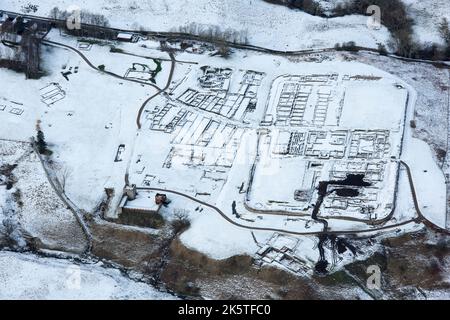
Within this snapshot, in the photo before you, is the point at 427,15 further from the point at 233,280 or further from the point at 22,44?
the point at 22,44

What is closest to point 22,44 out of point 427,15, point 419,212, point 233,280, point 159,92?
point 159,92

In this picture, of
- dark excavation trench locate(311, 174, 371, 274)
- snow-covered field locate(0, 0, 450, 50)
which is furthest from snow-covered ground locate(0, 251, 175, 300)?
snow-covered field locate(0, 0, 450, 50)

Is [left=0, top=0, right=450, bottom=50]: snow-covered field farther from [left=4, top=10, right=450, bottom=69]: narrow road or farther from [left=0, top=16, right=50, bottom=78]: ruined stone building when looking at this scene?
[left=0, top=16, right=50, bottom=78]: ruined stone building

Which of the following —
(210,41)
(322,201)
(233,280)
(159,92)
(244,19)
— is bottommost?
(233,280)

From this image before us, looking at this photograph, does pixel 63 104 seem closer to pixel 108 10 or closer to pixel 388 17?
pixel 108 10

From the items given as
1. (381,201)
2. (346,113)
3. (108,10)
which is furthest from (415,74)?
(108,10)
